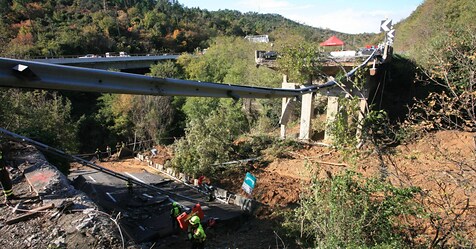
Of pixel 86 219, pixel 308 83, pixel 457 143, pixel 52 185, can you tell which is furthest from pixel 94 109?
pixel 457 143

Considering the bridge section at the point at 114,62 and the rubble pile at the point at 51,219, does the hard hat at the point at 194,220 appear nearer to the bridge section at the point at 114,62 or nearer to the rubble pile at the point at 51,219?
the rubble pile at the point at 51,219

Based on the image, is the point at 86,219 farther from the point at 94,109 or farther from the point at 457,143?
the point at 94,109

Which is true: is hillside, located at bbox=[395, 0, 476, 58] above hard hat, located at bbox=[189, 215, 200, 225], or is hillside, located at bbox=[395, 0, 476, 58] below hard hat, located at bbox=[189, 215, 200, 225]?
above

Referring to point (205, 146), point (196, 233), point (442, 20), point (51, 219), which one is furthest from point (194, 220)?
point (442, 20)

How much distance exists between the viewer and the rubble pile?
17.7ft

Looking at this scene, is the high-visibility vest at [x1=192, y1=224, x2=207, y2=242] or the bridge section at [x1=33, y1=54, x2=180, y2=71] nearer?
the high-visibility vest at [x1=192, y1=224, x2=207, y2=242]

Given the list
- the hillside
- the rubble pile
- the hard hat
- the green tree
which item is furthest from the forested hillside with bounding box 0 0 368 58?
the hard hat

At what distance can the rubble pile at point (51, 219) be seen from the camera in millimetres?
5387

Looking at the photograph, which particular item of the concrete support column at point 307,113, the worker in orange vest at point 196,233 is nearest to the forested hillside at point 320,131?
the concrete support column at point 307,113

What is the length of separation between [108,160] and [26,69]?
23443 mm

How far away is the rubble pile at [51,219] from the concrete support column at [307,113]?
11.8m

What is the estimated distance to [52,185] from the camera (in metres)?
7.49

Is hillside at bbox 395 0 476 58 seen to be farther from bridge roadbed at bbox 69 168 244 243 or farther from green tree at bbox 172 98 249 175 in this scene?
bridge roadbed at bbox 69 168 244 243

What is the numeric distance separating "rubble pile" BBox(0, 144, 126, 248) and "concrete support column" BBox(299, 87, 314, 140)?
465 inches
